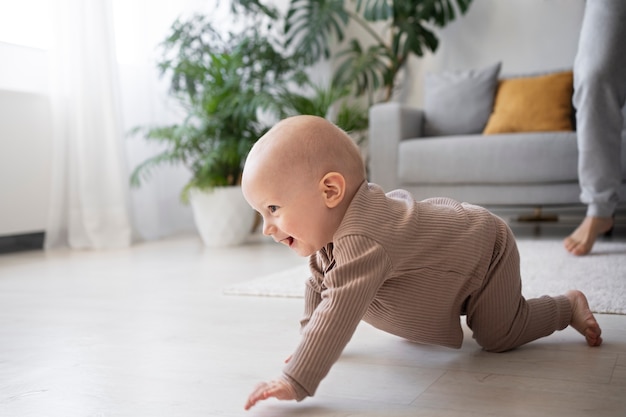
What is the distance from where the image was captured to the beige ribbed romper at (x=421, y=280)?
0.90 metres

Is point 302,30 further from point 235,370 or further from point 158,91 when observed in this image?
point 235,370

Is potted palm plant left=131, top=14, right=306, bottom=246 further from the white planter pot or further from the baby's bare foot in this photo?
the baby's bare foot

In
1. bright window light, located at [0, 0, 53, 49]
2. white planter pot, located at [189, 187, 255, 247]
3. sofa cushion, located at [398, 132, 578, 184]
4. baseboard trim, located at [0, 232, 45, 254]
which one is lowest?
baseboard trim, located at [0, 232, 45, 254]

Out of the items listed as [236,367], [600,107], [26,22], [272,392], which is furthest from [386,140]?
[272,392]

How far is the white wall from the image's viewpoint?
10.2ft

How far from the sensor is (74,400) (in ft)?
3.16

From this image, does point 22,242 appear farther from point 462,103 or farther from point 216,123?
point 462,103

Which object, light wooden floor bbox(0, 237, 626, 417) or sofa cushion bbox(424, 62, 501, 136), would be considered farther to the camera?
sofa cushion bbox(424, 62, 501, 136)

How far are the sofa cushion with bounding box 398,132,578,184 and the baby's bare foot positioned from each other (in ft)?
5.31

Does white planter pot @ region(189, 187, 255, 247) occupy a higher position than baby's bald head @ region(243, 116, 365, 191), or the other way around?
baby's bald head @ region(243, 116, 365, 191)

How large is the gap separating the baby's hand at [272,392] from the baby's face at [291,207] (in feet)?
0.74

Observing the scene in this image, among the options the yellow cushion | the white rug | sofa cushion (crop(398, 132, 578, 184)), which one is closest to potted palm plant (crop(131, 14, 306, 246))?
sofa cushion (crop(398, 132, 578, 184))

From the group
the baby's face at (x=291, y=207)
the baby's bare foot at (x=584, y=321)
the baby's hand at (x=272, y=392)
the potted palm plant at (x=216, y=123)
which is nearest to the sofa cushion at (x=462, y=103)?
the potted palm plant at (x=216, y=123)

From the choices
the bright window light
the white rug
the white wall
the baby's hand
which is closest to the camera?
the baby's hand
